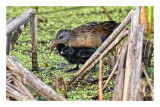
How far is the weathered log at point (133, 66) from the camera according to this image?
3.02 meters

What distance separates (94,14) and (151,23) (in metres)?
1.90

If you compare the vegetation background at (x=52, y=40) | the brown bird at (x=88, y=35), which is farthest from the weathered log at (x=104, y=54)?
the brown bird at (x=88, y=35)

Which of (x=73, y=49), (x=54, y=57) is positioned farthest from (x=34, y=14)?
(x=54, y=57)

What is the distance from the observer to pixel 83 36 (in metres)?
5.41

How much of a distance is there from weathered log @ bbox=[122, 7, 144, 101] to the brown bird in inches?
80.5

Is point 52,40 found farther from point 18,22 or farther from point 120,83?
point 120,83

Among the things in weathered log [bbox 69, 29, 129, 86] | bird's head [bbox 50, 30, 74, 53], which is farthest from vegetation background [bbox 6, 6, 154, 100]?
bird's head [bbox 50, 30, 74, 53]

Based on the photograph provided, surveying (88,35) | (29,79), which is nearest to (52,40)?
(88,35)

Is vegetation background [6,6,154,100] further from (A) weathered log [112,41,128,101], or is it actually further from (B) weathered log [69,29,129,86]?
(A) weathered log [112,41,128,101]

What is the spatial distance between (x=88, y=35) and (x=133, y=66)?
234 cm

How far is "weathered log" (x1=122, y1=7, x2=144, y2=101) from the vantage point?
9.92ft

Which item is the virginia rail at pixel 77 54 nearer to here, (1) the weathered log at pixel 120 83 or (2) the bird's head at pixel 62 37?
(2) the bird's head at pixel 62 37

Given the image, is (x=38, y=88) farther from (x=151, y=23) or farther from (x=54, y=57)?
(x=151, y=23)

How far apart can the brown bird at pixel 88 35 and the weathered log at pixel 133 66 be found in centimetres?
205
